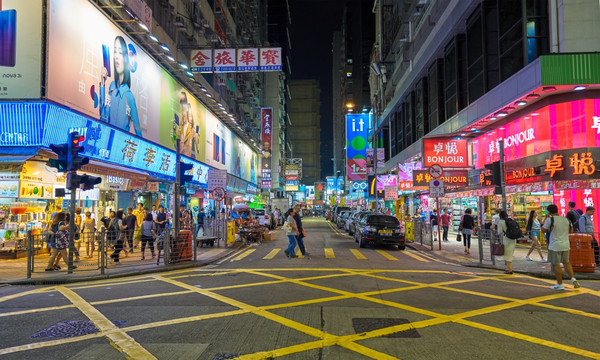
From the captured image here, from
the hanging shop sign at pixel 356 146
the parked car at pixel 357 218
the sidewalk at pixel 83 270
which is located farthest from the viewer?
Result: the hanging shop sign at pixel 356 146

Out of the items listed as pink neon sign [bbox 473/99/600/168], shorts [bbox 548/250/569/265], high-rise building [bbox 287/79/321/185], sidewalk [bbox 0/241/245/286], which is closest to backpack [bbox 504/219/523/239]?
shorts [bbox 548/250/569/265]

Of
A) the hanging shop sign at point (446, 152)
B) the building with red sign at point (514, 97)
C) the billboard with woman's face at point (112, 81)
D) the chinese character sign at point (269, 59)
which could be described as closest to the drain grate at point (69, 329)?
the billboard with woman's face at point (112, 81)

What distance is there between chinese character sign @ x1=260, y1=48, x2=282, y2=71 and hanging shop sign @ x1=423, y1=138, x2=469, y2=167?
31.9 ft

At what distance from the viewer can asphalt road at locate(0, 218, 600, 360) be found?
494 cm

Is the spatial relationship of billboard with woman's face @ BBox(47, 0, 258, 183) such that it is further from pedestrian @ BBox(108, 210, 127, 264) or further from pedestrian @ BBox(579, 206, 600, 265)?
pedestrian @ BBox(579, 206, 600, 265)

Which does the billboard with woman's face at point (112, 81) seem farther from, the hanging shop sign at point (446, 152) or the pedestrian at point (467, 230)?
the pedestrian at point (467, 230)

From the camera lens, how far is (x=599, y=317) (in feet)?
21.6

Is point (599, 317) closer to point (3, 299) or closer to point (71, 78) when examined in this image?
point (3, 299)

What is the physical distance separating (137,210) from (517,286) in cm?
1601

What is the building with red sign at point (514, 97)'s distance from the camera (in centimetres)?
1437

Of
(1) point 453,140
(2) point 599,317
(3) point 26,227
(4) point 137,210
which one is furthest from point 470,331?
(1) point 453,140

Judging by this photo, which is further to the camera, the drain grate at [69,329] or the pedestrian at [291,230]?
the pedestrian at [291,230]

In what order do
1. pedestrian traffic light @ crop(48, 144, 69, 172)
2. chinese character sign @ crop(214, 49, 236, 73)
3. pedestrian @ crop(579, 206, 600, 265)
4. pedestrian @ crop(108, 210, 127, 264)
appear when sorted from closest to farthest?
1. pedestrian traffic light @ crop(48, 144, 69, 172)
2. pedestrian @ crop(579, 206, 600, 265)
3. pedestrian @ crop(108, 210, 127, 264)
4. chinese character sign @ crop(214, 49, 236, 73)

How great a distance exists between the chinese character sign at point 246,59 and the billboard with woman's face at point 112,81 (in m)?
4.85
